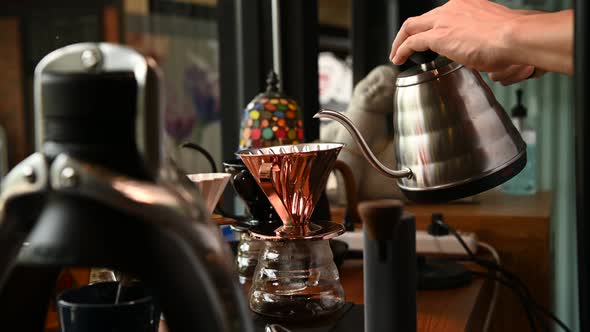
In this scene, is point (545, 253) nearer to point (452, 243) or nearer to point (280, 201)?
point (452, 243)

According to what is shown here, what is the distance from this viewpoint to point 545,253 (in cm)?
152

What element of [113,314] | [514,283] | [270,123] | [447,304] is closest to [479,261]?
[514,283]

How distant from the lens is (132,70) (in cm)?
39

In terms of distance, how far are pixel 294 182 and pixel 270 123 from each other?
1.50 ft

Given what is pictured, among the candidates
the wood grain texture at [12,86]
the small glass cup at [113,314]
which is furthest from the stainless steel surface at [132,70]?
the wood grain texture at [12,86]

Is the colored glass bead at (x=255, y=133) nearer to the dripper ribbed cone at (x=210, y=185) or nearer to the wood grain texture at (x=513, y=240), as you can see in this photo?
the dripper ribbed cone at (x=210, y=185)

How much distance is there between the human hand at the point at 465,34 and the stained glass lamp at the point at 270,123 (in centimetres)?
39

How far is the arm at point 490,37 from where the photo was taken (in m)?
0.72

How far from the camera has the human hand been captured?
787 mm

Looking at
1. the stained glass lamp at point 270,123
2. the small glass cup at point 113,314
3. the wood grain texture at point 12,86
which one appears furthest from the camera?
the wood grain texture at point 12,86

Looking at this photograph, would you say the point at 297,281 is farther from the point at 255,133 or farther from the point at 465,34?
the point at 255,133

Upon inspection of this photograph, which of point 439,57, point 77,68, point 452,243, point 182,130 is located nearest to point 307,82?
point 182,130

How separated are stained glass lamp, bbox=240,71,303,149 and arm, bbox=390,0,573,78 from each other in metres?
0.39

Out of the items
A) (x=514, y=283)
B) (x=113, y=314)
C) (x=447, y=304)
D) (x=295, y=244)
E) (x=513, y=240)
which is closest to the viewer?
(x=113, y=314)
